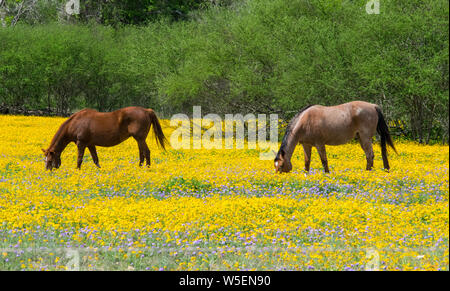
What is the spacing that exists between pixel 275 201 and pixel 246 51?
19.9 metres

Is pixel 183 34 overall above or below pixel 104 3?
below

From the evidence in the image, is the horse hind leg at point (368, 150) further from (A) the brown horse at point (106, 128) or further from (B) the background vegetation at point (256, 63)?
(A) the brown horse at point (106, 128)

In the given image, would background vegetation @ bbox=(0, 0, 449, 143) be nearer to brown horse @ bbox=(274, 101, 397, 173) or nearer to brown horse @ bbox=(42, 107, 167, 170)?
brown horse @ bbox=(274, 101, 397, 173)

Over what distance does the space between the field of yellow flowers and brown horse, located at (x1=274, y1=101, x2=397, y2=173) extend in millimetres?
1024

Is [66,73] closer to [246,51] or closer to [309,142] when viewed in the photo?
[246,51]

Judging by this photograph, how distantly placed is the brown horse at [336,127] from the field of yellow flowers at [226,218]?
3.36 ft

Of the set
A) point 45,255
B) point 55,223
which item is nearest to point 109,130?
point 55,223

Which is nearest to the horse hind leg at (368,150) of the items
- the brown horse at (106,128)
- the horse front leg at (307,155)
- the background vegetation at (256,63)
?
the horse front leg at (307,155)

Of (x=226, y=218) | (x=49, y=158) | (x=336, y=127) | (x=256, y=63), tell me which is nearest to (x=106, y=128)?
(x=49, y=158)

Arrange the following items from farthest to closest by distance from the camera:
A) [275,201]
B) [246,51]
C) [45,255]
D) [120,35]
Answer: [120,35], [246,51], [275,201], [45,255]

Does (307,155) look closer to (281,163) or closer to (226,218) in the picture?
(281,163)

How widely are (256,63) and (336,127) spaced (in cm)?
1479

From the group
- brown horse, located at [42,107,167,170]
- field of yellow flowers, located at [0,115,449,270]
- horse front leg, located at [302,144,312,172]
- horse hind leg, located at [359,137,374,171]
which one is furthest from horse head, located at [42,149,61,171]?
horse hind leg, located at [359,137,374,171]

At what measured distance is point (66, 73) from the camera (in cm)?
4069
